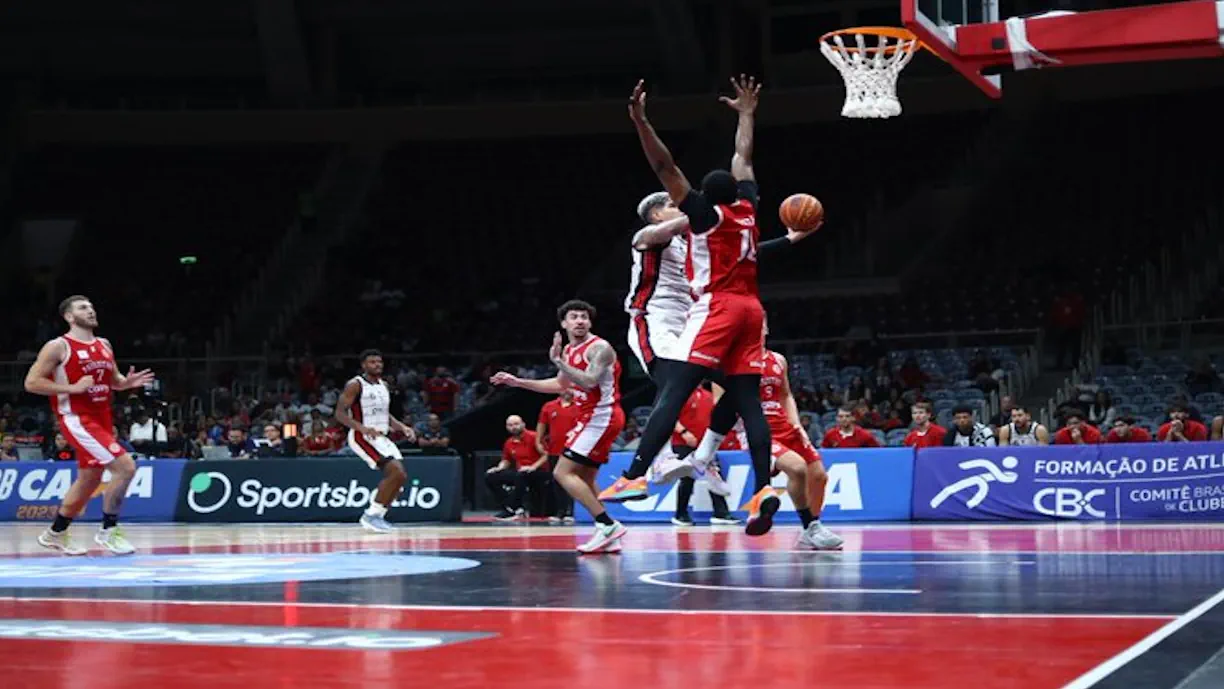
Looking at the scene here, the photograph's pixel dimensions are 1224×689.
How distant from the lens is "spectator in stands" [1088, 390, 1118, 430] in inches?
917

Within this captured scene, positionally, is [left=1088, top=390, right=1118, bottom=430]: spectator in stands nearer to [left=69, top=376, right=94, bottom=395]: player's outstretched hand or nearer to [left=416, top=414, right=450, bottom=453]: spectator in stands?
[left=416, top=414, right=450, bottom=453]: spectator in stands

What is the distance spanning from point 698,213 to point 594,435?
254cm

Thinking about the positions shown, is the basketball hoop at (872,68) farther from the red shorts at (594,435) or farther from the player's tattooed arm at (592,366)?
the red shorts at (594,435)

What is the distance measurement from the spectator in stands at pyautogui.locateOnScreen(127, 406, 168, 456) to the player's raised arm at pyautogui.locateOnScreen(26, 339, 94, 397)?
11.8 m

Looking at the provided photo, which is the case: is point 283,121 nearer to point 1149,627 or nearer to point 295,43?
point 295,43

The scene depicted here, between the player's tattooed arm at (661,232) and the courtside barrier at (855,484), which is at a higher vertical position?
the player's tattooed arm at (661,232)

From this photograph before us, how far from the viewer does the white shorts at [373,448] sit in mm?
17781

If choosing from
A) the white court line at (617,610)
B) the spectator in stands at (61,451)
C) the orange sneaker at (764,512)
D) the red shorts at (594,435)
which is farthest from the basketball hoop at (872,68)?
the spectator in stands at (61,451)

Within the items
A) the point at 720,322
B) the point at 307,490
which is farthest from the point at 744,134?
the point at 307,490

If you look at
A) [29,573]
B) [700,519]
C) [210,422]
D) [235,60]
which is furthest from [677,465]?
[235,60]

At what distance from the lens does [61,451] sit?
2542 cm

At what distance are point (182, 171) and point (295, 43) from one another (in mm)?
5179

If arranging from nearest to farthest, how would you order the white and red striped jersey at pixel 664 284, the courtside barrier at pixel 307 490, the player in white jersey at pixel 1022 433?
the white and red striped jersey at pixel 664 284 → the player in white jersey at pixel 1022 433 → the courtside barrier at pixel 307 490

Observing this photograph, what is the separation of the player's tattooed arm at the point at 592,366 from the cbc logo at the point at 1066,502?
755 cm
